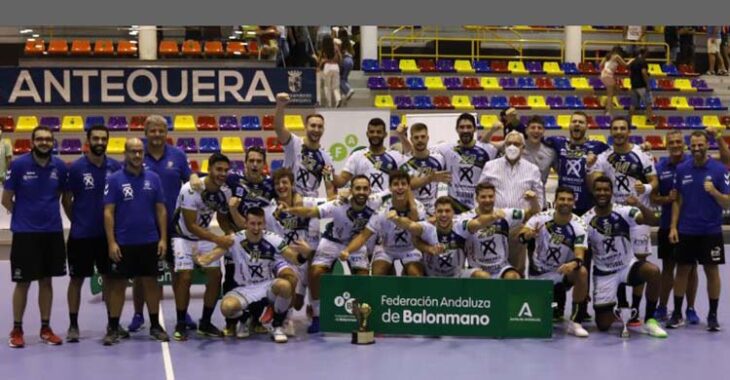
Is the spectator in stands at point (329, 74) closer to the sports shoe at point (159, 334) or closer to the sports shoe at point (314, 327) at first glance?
the sports shoe at point (314, 327)

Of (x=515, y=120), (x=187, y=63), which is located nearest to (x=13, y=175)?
(x=515, y=120)

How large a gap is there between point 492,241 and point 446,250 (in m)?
0.44

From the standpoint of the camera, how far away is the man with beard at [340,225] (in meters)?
8.03

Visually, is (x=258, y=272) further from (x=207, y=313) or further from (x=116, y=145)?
(x=116, y=145)

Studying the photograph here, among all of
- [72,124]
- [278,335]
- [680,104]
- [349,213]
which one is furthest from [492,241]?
[680,104]

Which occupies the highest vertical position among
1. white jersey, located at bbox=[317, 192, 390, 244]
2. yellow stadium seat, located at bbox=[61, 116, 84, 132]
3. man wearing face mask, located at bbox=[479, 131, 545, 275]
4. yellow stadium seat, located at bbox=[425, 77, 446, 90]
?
yellow stadium seat, located at bbox=[425, 77, 446, 90]

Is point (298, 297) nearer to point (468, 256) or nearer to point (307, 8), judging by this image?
point (468, 256)

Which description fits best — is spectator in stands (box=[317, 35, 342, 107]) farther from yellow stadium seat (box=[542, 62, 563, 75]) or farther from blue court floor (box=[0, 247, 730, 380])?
blue court floor (box=[0, 247, 730, 380])

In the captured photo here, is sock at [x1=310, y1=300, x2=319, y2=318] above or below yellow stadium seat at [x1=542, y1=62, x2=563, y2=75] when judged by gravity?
below

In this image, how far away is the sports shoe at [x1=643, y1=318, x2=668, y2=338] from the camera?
8039mm

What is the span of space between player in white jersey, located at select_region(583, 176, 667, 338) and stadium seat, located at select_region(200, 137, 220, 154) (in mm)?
11136

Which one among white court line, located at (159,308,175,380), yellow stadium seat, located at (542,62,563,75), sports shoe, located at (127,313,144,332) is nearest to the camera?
white court line, located at (159,308,175,380)

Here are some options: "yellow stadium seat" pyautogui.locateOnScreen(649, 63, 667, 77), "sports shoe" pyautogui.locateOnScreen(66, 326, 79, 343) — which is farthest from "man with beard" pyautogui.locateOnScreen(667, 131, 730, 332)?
"yellow stadium seat" pyautogui.locateOnScreen(649, 63, 667, 77)

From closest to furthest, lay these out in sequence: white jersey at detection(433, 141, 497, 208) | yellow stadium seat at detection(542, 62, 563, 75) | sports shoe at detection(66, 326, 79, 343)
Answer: sports shoe at detection(66, 326, 79, 343) → white jersey at detection(433, 141, 497, 208) → yellow stadium seat at detection(542, 62, 563, 75)
